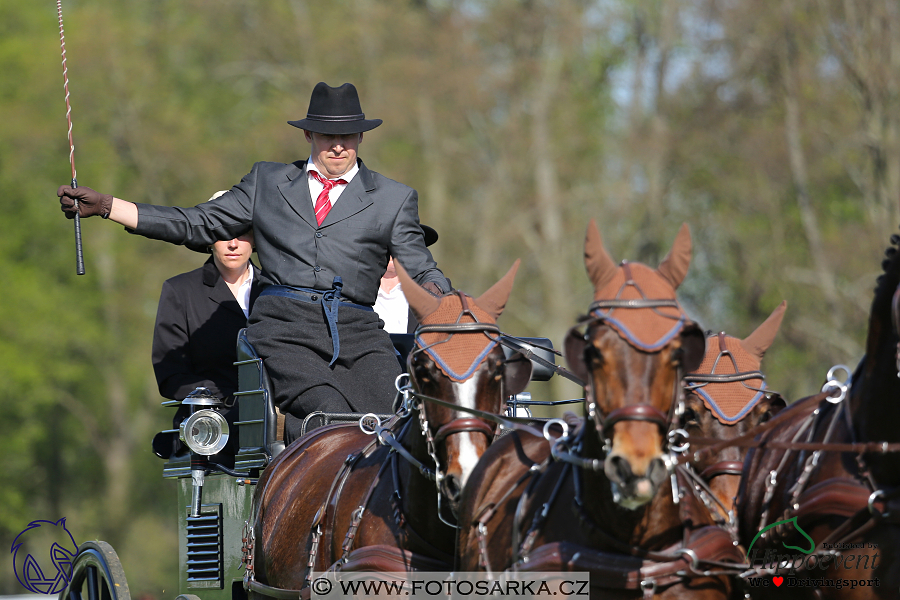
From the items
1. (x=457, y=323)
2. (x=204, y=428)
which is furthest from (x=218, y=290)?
(x=457, y=323)

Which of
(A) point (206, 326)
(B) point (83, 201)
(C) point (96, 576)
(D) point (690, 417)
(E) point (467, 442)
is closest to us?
(E) point (467, 442)

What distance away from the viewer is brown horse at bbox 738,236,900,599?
137 inches

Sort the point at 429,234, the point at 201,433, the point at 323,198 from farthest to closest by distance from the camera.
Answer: the point at 429,234
the point at 201,433
the point at 323,198

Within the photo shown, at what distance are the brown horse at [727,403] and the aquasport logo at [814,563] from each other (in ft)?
1.60

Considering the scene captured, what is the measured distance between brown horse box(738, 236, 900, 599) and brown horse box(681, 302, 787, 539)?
0.41m

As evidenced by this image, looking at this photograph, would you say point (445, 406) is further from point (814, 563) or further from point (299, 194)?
point (299, 194)

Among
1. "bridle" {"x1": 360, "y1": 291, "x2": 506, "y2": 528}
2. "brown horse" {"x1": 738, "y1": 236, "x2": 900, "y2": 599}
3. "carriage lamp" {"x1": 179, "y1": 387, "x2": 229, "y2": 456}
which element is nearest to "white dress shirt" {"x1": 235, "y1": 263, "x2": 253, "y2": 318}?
"carriage lamp" {"x1": 179, "y1": 387, "x2": 229, "y2": 456}

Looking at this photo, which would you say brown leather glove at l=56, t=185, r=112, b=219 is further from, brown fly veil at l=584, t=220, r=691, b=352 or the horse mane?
the horse mane

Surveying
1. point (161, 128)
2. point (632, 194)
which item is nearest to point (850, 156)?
point (632, 194)

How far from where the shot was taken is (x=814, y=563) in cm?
360

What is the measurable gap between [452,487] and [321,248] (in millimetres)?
2213

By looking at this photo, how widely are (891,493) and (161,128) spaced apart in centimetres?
2024

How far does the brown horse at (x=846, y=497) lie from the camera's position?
11.4ft

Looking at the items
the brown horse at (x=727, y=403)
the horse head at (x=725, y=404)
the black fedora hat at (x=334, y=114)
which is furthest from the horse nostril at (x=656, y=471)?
the black fedora hat at (x=334, y=114)
